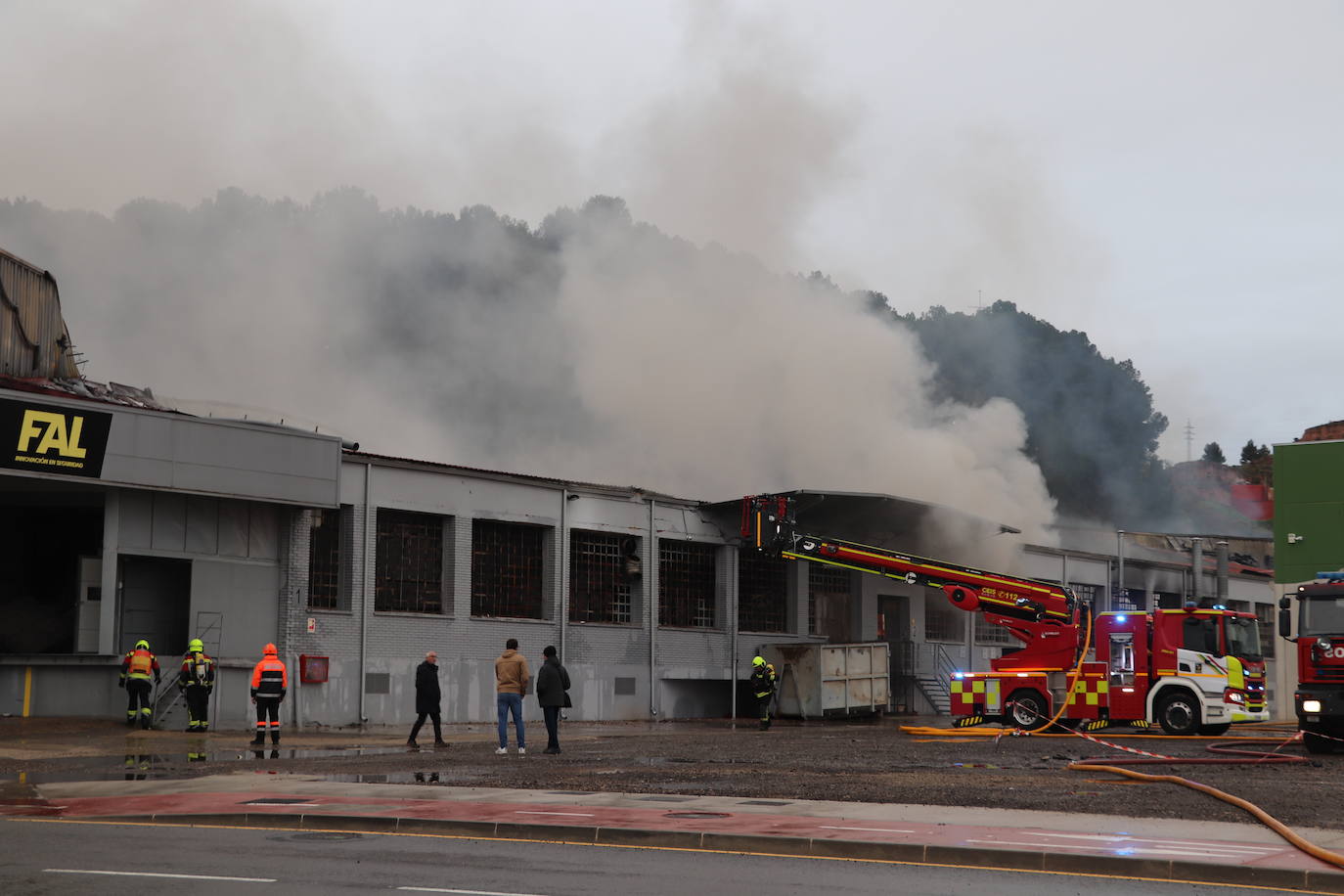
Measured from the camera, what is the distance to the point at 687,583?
37750mm

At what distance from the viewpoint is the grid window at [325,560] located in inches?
1190

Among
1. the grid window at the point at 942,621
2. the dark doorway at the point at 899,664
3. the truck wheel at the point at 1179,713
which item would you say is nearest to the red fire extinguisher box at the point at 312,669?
the truck wheel at the point at 1179,713

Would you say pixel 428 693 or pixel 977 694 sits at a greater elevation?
pixel 428 693

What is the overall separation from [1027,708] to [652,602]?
11704 millimetres

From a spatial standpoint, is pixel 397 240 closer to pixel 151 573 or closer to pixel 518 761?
pixel 151 573

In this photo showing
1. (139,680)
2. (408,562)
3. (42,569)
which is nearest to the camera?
(139,680)

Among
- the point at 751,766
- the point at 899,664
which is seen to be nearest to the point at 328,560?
the point at 751,766

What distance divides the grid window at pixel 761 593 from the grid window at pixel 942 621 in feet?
20.2

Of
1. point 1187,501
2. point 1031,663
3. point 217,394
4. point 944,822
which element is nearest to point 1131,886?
point 944,822

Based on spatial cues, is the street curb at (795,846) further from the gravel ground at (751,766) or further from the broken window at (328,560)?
the broken window at (328,560)

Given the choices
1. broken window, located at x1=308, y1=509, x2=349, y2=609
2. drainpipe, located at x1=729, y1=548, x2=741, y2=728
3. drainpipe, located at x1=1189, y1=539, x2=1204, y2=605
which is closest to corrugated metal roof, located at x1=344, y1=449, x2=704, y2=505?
broken window, located at x1=308, y1=509, x2=349, y2=609

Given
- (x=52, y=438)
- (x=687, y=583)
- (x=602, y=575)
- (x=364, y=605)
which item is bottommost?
(x=364, y=605)

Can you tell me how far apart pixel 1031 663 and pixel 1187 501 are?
227ft

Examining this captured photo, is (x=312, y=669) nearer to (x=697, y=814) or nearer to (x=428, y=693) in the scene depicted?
(x=428, y=693)
